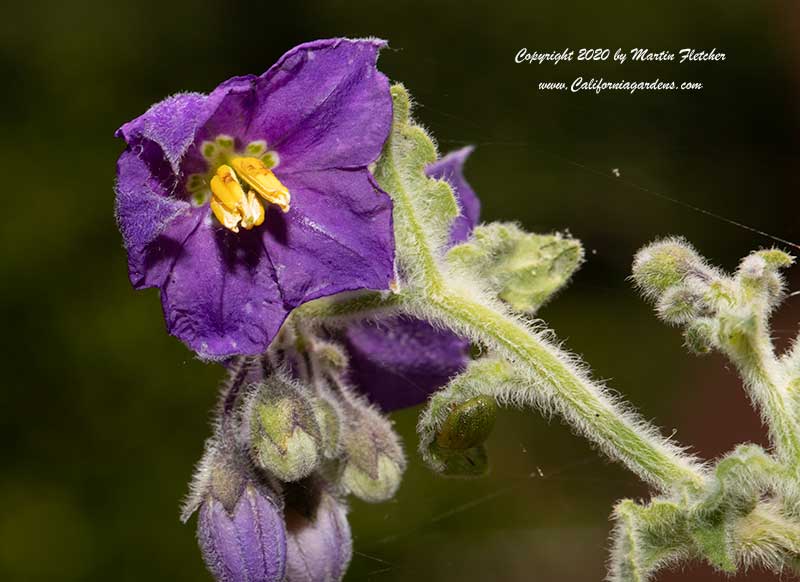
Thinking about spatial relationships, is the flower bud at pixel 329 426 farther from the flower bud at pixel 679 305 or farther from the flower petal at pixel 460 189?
the flower bud at pixel 679 305

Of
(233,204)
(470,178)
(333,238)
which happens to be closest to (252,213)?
(233,204)

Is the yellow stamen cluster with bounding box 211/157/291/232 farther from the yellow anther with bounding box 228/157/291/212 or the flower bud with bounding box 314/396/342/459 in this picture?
A: the flower bud with bounding box 314/396/342/459

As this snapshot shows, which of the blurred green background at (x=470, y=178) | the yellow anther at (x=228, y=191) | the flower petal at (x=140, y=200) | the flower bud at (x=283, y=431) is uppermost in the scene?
the flower petal at (x=140, y=200)

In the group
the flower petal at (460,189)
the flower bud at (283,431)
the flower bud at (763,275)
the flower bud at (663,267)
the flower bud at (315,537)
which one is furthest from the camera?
the flower petal at (460,189)

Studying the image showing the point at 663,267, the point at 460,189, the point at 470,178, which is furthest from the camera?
the point at 470,178

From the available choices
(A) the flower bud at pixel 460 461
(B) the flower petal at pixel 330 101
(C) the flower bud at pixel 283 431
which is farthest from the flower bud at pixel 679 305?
(C) the flower bud at pixel 283 431

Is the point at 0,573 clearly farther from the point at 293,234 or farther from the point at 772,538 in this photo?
the point at 772,538

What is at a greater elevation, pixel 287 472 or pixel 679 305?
pixel 679 305

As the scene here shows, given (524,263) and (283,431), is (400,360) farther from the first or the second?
(283,431)

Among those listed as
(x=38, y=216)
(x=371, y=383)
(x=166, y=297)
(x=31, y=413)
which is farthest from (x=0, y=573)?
(x=166, y=297)
